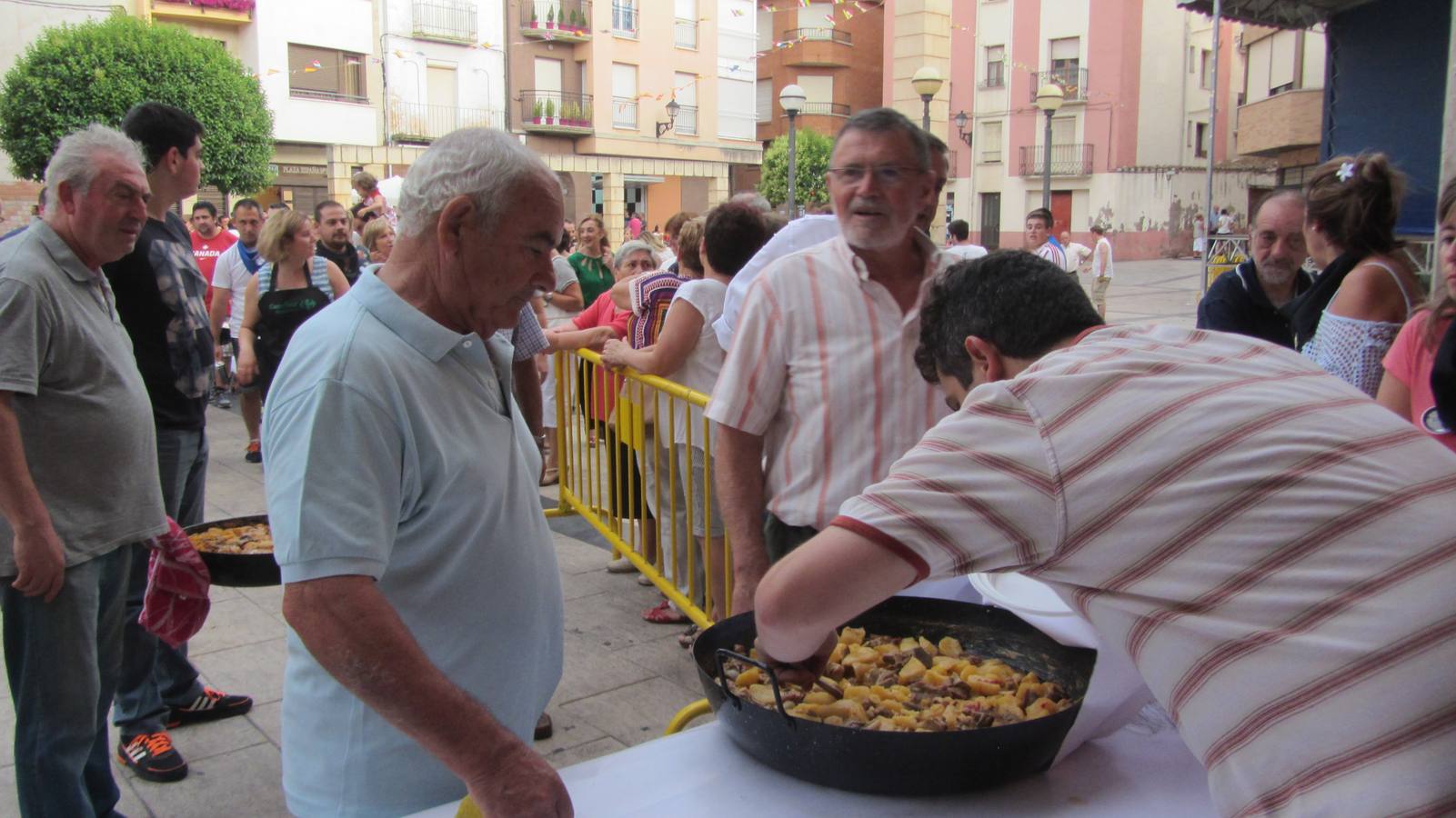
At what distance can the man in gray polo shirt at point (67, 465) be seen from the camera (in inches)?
98.4

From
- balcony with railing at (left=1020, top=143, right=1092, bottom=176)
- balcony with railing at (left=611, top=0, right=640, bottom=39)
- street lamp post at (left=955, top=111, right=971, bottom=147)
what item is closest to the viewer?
street lamp post at (left=955, top=111, right=971, bottom=147)

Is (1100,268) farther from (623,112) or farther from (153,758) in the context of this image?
(623,112)

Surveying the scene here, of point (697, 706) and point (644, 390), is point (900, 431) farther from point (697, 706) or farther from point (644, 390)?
point (644, 390)

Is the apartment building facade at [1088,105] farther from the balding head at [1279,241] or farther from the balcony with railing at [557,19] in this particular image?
the balding head at [1279,241]

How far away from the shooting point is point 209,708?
3811 millimetres

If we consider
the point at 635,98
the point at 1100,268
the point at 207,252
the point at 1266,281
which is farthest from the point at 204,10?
the point at 1266,281

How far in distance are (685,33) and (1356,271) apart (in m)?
34.2

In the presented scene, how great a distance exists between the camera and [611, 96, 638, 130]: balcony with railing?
3406 cm

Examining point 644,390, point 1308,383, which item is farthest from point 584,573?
point 1308,383

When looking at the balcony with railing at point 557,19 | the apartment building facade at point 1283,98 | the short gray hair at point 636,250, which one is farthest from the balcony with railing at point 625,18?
the short gray hair at point 636,250

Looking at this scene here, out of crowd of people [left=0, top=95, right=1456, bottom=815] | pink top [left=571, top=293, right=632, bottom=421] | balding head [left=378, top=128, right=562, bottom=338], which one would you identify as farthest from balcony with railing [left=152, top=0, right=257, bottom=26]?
balding head [left=378, top=128, right=562, bottom=338]

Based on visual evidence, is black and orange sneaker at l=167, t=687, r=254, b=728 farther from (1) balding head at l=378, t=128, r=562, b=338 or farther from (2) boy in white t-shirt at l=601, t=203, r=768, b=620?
(1) balding head at l=378, t=128, r=562, b=338

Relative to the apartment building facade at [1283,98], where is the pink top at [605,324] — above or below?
below

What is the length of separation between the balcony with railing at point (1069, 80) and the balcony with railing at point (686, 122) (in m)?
12.7
